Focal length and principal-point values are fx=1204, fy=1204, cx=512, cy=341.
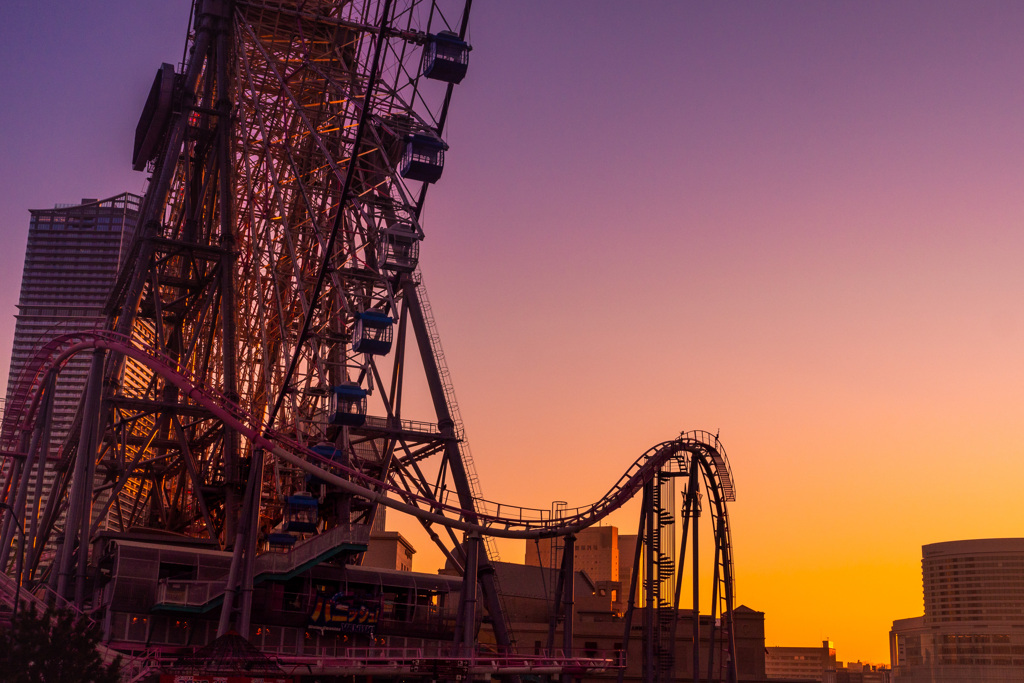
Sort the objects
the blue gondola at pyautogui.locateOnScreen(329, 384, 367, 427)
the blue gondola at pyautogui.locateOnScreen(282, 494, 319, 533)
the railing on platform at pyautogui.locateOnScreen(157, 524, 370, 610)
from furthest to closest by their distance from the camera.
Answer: the blue gondola at pyautogui.locateOnScreen(329, 384, 367, 427), the blue gondola at pyautogui.locateOnScreen(282, 494, 319, 533), the railing on platform at pyautogui.locateOnScreen(157, 524, 370, 610)

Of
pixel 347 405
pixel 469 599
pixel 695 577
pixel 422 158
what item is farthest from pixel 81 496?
pixel 695 577

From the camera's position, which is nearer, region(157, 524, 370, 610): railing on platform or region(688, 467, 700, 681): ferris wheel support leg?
region(157, 524, 370, 610): railing on platform

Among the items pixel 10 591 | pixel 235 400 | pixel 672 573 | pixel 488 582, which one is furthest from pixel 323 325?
pixel 672 573

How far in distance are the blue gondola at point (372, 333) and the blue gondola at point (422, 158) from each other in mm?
7267

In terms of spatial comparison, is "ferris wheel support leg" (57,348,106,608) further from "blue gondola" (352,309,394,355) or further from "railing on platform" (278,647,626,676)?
→ "railing on platform" (278,647,626,676)

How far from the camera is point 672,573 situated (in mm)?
59188

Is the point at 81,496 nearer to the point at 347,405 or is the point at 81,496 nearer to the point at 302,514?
the point at 302,514

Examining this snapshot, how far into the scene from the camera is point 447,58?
180ft

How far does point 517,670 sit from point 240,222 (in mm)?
31787

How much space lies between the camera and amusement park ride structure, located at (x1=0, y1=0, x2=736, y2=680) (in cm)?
5025

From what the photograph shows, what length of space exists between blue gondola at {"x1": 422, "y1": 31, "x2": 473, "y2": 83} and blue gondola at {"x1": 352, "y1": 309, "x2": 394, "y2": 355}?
11946mm

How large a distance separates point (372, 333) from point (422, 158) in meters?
8.83

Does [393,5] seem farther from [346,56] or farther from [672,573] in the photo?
[672,573]

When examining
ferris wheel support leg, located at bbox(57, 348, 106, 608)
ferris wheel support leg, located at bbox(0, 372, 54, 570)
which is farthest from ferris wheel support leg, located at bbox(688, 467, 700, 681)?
ferris wheel support leg, located at bbox(0, 372, 54, 570)
